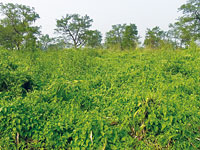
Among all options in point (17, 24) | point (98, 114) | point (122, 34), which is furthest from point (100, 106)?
point (122, 34)

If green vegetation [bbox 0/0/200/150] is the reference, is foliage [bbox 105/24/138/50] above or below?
above

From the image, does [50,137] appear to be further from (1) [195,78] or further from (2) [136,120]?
(1) [195,78]

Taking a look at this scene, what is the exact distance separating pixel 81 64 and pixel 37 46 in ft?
8.91

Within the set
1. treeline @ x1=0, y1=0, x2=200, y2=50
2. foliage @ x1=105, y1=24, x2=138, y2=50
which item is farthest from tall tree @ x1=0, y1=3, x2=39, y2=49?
foliage @ x1=105, y1=24, x2=138, y2=50

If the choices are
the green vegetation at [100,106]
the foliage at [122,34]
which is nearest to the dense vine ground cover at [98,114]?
the green vegetation at [100,106]

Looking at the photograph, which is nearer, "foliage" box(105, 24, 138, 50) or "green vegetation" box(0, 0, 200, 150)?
"green vegetation" box(0, 0, 200, 150)

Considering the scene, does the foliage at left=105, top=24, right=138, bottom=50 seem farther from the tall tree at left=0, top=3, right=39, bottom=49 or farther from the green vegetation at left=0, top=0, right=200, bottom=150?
the green vegetation at left=0, top=0, right=200, bottom=150

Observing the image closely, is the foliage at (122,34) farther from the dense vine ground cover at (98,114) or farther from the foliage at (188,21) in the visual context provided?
the dense vine ground cover at (98,114)

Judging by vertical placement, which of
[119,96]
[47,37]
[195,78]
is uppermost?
[47,37]

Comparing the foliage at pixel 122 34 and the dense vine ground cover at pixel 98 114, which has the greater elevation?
the foliage at pixel 122 34

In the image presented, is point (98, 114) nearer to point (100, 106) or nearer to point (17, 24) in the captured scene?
point (100, 106)

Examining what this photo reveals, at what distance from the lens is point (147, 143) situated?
2197 mm

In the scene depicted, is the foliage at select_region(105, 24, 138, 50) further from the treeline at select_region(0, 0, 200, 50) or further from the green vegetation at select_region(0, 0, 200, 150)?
the green vegetation at select_region(0, 0, 200, 150)

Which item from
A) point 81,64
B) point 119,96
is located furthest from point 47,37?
point 119,96
